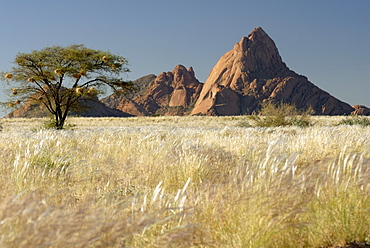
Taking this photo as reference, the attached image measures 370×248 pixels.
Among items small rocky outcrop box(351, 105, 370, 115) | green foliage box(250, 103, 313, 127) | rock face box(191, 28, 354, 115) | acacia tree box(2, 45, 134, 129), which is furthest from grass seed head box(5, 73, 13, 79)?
small rocky outcrop box(351, 105, 370, 115)

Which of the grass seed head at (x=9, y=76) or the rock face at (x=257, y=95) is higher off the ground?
the rock face at (x=257, y=95)

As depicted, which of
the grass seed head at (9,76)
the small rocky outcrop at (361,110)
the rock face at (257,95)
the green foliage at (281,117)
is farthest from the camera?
the small rocky outcrop at (361,110)

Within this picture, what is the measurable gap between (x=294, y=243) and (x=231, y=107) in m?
177

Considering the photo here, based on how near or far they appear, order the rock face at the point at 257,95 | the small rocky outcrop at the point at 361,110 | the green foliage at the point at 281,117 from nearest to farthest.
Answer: the green foliage at the point at 281,117 < the rock face at the point at 257,95 < the small rocky outcrop at the point at 361,110

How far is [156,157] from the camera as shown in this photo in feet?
20.8

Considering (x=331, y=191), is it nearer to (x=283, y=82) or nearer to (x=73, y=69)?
(x=73, y=69)

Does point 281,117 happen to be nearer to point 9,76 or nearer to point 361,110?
point 9,76

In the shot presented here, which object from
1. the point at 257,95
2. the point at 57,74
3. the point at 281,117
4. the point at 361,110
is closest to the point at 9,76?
the point at 57,74

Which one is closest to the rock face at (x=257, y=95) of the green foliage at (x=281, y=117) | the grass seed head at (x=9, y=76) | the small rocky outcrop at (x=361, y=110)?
the small rocky outcrop at (x=361, y=110)

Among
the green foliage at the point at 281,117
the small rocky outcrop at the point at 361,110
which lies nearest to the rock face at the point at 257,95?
the small rocky outcrop at the point at 361,110

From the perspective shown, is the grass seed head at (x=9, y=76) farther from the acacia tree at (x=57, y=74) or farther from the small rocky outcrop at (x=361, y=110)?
the small rocky outcrop at (x=361, y=110)

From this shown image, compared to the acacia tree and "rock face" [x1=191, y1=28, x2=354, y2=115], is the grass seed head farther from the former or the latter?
"rock face" [x1=191, y1=28, x2=354, y2=115]

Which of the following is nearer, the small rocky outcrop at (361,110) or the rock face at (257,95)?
the rock face at (257,95)

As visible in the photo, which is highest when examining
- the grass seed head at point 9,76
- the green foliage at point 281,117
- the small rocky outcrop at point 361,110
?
the small rocky outcrop at point 361,110
